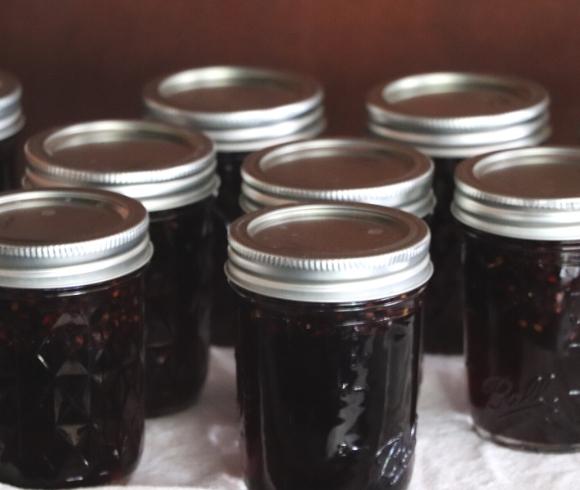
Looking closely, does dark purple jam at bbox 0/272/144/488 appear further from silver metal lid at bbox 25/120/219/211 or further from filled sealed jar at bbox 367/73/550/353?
filled sealed jar at bbox 367/73/550/353

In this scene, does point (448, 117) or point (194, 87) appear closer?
point (448, 117)

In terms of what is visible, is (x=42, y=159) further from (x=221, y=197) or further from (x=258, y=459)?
(x=258, y=459)

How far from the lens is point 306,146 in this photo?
3.61 ft

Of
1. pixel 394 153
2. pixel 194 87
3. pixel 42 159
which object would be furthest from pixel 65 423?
pixel 194 87

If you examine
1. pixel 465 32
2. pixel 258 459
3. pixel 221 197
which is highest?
pixel 465 32

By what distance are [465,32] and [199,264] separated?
1.26 feet

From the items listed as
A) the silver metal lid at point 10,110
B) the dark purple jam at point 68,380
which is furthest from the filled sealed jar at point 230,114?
the dark purple jam at point 68,380

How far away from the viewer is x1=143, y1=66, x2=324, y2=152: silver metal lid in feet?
3.69

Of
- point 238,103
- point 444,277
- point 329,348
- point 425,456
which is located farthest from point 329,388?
point 238,103

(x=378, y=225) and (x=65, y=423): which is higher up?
(x=378, y=225)

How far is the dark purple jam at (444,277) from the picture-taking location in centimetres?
110

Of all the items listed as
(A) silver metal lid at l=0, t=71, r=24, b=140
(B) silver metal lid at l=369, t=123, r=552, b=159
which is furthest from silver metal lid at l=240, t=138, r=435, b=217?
(A) silver metal lid at l=0, t=71, r=24, b=140

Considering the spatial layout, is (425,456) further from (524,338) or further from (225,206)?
(225,206)

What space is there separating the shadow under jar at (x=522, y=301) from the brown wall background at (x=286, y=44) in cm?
26
